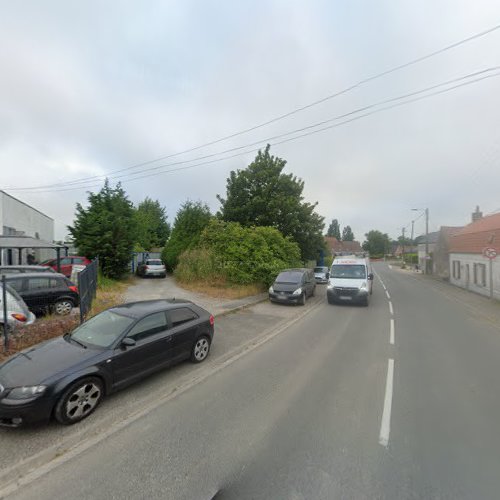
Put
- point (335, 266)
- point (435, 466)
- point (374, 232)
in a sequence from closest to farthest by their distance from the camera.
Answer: point (435, 466) < point (335, 266) < point (374, 232)

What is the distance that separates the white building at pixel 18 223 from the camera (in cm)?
1850

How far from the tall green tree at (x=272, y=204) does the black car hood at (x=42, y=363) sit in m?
17.5

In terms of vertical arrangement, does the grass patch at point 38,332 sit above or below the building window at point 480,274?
below

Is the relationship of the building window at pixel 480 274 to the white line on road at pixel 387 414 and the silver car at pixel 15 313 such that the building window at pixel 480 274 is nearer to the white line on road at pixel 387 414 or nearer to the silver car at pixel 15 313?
the white line on road at pixel 387 414

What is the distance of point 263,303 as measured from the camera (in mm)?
13047

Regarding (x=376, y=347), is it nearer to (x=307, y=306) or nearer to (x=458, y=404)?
(x=458, y=404)

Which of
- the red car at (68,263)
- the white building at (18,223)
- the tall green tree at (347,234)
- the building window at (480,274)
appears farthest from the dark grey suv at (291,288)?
the tall green tree at (347,234)

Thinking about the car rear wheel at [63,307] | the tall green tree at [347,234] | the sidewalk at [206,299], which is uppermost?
the tall green tree at [347,234]

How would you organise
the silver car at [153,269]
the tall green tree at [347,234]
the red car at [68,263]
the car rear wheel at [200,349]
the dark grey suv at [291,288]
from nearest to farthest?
the car rear wheel at [200,349], the dark grey suv at [291,288], the red car at [68,263], the silver car at [153,269], the tall green tree at [347,234]

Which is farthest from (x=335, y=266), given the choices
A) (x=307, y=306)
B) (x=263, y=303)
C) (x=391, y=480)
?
(x=391, y=480)

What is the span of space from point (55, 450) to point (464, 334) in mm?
10131

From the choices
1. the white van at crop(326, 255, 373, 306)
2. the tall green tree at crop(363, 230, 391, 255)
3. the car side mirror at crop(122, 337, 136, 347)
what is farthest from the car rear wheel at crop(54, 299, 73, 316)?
the tall green tree at crop(363, 230, 391, 255)

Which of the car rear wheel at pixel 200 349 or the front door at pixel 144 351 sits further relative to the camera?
the car rear wheel at pixel 200 349

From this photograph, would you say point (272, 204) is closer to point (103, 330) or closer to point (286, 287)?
point (286, 287)
